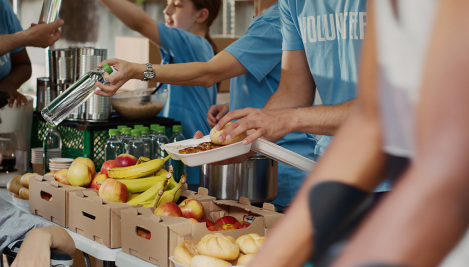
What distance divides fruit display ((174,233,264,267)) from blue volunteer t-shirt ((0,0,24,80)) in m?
1.89

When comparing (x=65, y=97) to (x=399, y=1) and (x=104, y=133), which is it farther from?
(x=399, y=1)

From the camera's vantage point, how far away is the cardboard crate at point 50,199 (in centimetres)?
193

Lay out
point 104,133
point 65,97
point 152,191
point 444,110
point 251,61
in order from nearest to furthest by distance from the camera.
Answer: point 444,110, point 65,97, point 152,191, point 251,61, point 104,133

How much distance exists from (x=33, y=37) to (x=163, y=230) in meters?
1.56

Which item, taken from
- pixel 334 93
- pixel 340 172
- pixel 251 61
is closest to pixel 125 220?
pixel 334 93

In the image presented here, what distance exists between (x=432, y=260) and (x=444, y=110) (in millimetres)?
53

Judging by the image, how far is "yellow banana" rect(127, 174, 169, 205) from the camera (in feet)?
6.23

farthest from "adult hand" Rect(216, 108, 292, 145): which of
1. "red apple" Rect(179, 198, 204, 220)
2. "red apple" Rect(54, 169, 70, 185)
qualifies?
"red apple" Rect(54, 169, 70, 185)

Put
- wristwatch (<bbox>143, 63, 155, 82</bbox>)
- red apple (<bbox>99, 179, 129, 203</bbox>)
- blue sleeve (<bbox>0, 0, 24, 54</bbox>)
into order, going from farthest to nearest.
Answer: blue sleeve (<bbox>0, 0, 24, 54</bbox>) < wristwatch (<bbox>143, 63, 155, 82</bbox>) < red apple (<bbox>99, 179, 129, 203</bbox>)

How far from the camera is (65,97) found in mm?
1769

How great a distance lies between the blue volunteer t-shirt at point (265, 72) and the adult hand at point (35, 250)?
2.87 ft

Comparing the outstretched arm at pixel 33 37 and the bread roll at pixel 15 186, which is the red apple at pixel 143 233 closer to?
the bread roll at pixel 15 186

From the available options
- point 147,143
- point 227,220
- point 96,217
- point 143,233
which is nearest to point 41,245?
point 96,217

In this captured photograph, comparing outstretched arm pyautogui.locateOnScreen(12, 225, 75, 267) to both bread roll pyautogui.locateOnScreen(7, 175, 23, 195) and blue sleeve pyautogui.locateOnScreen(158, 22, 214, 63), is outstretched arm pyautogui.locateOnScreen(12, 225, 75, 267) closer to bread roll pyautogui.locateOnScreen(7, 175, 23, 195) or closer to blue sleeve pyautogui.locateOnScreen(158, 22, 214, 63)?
bread roll pyautogui.locateOnScreen(7, 175, 23, 195)
